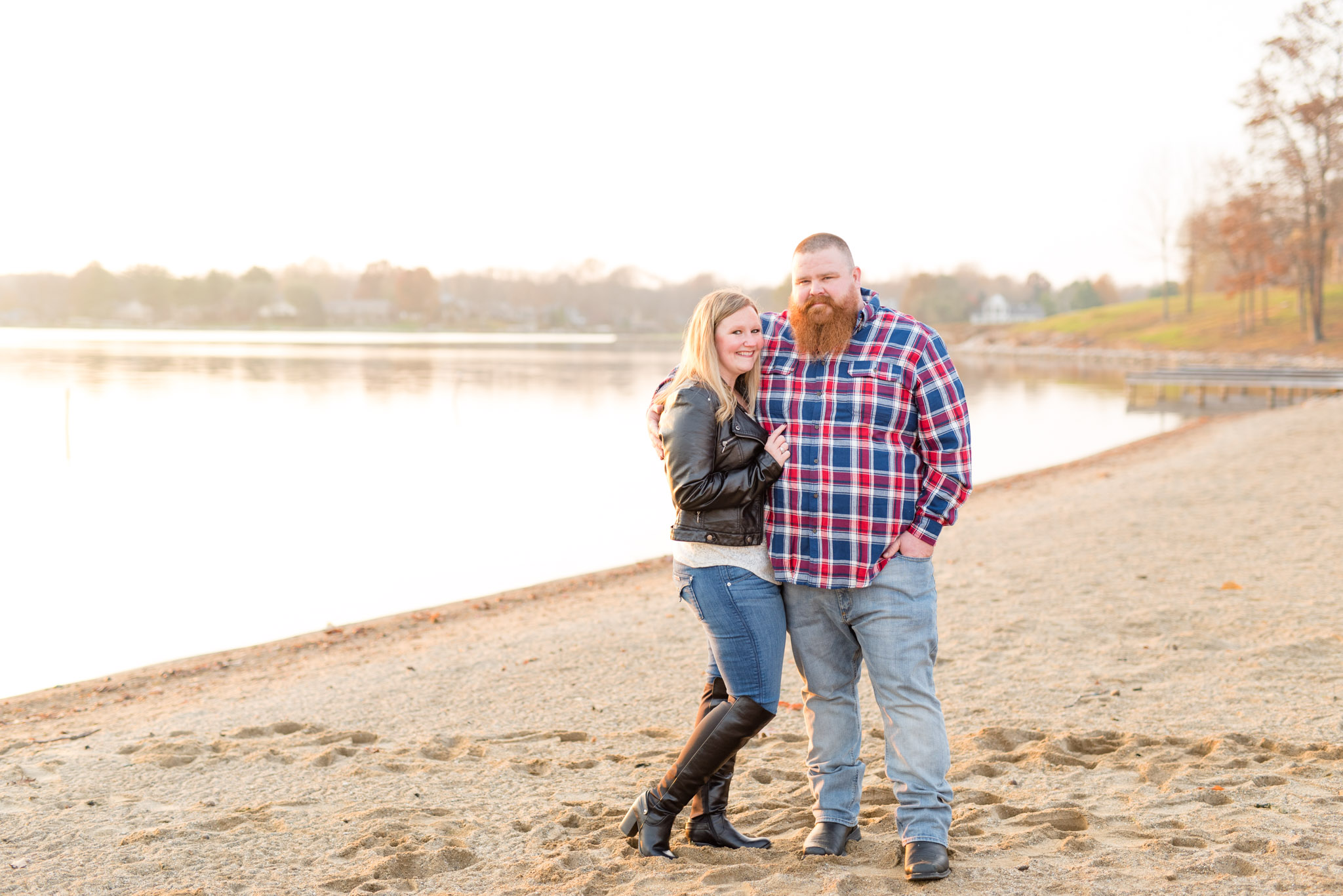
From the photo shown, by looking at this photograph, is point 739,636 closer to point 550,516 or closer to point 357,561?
point 357,561

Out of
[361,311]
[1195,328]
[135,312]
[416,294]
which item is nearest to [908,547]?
[1195,328]

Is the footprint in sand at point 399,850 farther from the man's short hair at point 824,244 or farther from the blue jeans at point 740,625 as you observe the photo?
the man's short hair at point 824,244

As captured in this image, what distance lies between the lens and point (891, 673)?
3.40m

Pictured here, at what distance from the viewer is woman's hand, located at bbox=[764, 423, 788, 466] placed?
10.8ft

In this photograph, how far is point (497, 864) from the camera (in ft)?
11.9

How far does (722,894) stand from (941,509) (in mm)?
1418

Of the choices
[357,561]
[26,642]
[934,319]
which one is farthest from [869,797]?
[934,319]

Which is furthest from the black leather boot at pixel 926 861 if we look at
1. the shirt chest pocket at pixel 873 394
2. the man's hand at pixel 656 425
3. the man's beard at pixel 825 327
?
the man's beard at pixel 825 327

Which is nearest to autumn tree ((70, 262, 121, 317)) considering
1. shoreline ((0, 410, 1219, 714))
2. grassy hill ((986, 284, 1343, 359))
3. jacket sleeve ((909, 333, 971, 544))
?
grassy hill ((986, 284, 1343, 359))

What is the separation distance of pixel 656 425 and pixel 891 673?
116 centimetres

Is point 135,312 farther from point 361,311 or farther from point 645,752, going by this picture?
point 645,752

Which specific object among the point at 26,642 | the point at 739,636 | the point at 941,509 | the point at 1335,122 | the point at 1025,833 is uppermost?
the point at 1335,122

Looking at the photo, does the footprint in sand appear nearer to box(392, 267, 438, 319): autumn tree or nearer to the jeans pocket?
the jeans pocket

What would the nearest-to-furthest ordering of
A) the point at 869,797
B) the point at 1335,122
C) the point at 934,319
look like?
the point at 869,797 → the point at 1335,122 → the point at 934,319
